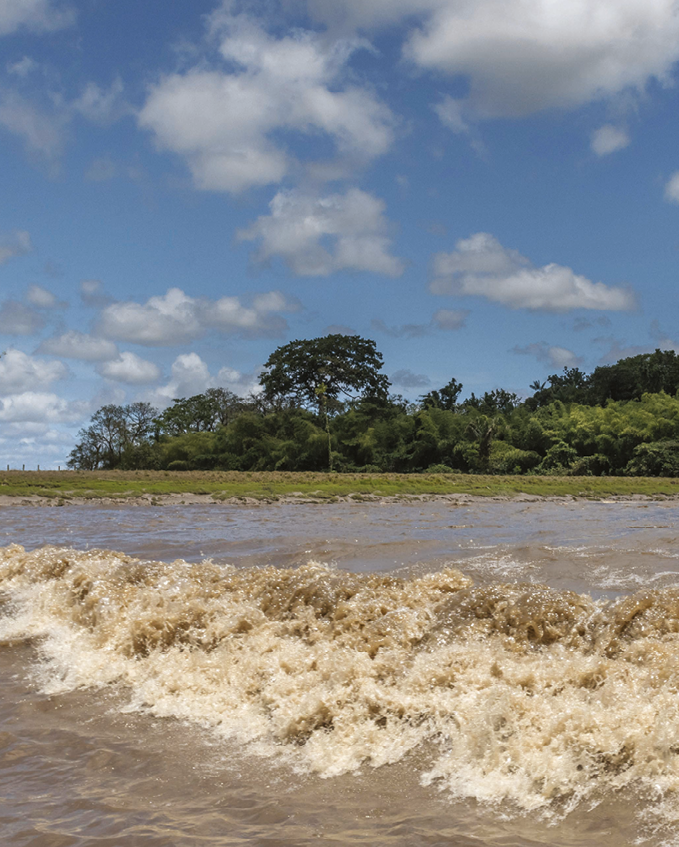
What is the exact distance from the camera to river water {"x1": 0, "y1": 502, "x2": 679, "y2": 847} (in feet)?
10.1

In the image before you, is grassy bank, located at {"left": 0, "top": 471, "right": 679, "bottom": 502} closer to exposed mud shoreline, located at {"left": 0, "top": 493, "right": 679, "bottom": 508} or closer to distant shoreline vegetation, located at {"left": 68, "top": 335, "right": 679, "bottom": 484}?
exposed mud shoreline, located at {"left": 0, "top": 493, "right": 679, "bottom": 508}

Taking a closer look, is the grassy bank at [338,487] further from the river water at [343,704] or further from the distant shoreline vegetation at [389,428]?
the river water at [343,704]

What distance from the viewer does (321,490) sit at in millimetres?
24688

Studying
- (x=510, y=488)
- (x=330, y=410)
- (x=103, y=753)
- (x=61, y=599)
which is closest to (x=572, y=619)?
(x=103, y=753)

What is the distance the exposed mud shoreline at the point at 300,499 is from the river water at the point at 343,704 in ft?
44.6

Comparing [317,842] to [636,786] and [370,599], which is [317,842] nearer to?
[636,786]

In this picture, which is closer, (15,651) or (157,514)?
(15,651)

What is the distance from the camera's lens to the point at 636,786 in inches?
124

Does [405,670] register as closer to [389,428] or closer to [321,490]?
[321,490]

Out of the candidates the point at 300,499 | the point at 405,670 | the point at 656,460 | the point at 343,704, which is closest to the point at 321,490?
the point at 300,499

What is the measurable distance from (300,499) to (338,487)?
3.38 metres

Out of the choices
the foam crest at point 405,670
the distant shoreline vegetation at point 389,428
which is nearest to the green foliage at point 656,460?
the distant shoreline vegetation at point 389,428

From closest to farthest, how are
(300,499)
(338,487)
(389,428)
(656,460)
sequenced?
(300,499)
(338,487)
(656,460)
(389,428)

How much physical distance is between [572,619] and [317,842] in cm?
259
